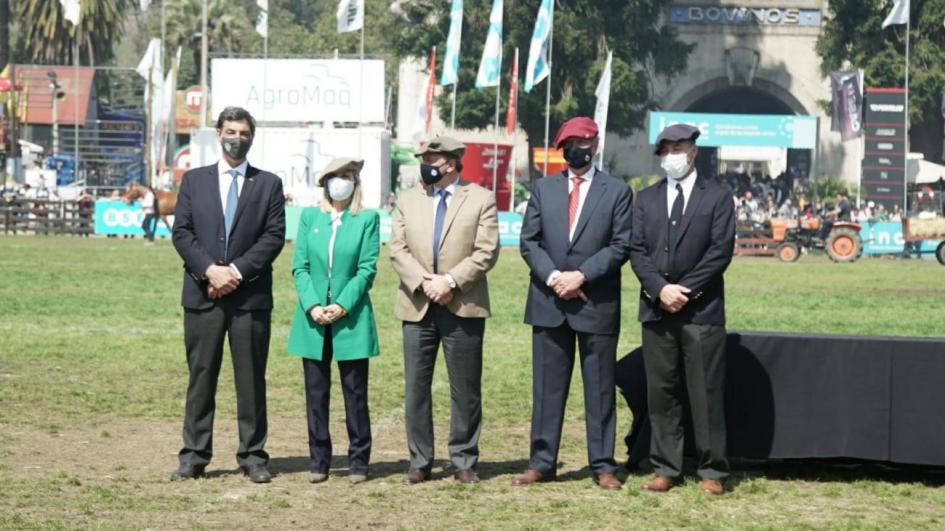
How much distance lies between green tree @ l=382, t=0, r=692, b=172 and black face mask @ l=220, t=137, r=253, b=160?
194ft

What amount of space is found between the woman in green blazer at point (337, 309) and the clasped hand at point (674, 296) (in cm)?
185

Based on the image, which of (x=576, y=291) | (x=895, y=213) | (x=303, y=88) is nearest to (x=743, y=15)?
(x=895, y=213)

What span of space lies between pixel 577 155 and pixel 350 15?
46.8 m

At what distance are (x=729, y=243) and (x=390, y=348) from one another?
9.28m

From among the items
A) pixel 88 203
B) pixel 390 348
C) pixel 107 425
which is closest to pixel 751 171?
pixel 88 203

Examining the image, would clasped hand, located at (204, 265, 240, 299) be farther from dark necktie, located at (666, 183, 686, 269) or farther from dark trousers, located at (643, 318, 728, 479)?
dark necktie, located at (666, 183, 686, 269)

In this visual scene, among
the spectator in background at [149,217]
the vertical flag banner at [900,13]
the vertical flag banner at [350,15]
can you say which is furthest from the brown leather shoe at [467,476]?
the vertical flag banner at [900,13]

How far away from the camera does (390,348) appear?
60.4ft

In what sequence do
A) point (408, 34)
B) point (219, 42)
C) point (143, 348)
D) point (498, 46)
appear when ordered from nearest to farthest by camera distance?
A: point (143, 348)
point (498, 46)
point (408, 34)
point (219, 42)

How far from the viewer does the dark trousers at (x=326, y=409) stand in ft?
32.3

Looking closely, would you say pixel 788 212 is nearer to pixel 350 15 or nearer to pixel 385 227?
pixel 385 227

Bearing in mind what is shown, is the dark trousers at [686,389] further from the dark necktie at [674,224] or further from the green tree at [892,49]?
the green tree at [892,49]

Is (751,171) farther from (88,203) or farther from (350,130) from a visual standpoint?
(88,203)

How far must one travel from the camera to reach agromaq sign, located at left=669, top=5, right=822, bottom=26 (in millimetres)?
76500
